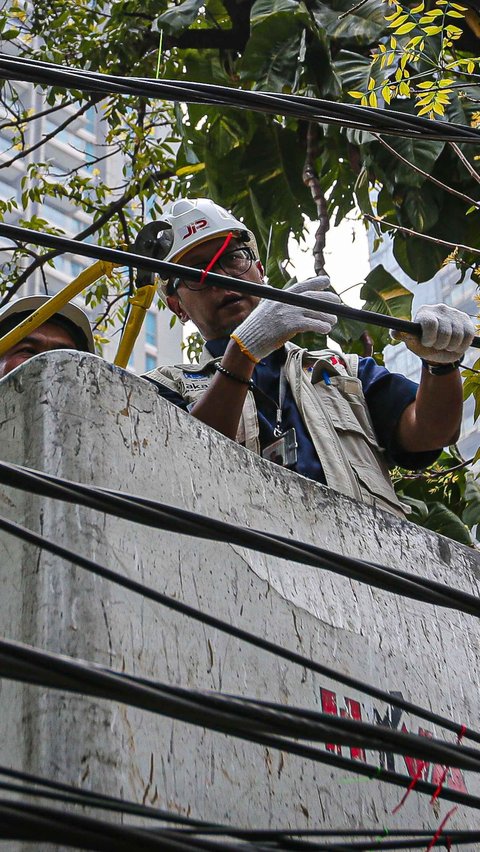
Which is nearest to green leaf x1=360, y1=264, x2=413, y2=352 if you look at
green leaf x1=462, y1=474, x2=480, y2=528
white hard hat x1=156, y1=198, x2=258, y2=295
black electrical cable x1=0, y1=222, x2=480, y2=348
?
green leaf x1=462, y1=474, x2=480, y2=528

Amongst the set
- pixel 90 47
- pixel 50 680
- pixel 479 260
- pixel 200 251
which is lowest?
pixel 50 680

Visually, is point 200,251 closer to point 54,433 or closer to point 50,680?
point 54,433

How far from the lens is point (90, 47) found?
6.97 metres

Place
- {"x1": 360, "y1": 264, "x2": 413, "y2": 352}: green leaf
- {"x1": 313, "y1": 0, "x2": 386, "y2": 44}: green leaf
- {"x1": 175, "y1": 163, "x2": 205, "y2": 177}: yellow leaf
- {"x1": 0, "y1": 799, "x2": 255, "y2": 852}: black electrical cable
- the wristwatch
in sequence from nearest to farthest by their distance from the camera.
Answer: {"x1": 0, "y1": 799, "x2": 255, "y2": 852}: black electrical cable < the wristwatch < {"x1": 313, "y1": 0, "x2": 386, "y2": 44}: green leaf < {"x1": 360, "y1": 264, "x2": 413, "y2": 352}: green leaf < {"x1": 175, "y1": 163, "x2": 205, "y2": 177}: yellow leaf

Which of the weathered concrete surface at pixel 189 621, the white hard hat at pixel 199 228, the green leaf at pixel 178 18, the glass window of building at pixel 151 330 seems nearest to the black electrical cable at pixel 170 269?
the weathered concrete surface at pixel 189 621

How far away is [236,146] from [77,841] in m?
5.12

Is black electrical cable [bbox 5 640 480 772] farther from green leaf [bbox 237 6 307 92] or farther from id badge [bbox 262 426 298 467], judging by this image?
green leaf [bbox 237 6 307 92]

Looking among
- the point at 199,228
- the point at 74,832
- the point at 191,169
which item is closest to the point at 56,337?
the point at 199,228

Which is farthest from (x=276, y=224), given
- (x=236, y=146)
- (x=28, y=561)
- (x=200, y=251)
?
(x=28, y=561)

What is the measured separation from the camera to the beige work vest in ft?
11.5

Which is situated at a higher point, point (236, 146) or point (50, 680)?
point (236, 146)

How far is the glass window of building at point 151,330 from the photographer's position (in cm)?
3269

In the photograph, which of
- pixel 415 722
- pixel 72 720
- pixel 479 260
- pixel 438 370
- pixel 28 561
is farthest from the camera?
pixel 479 260

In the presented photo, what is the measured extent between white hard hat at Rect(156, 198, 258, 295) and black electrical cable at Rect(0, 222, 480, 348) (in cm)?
139
